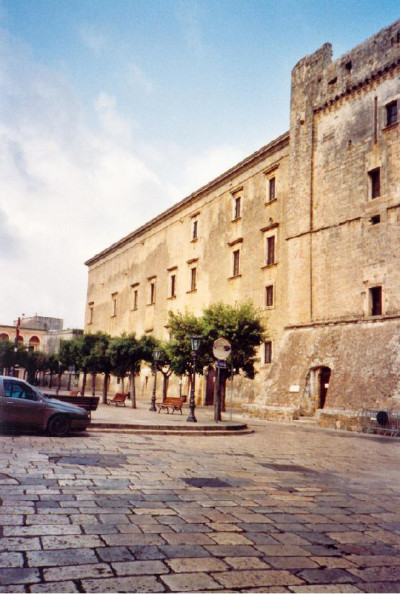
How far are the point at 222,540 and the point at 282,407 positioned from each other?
18.4 metres

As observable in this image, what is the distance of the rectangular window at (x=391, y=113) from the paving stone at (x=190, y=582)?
72.5ft

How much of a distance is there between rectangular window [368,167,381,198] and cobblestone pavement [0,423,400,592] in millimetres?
15373

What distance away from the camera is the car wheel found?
12.1 metres

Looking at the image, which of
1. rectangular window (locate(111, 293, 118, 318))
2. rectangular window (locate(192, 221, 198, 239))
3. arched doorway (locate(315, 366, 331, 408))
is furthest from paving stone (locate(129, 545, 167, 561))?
rectangular window (locate(111, 293, 118, 318))

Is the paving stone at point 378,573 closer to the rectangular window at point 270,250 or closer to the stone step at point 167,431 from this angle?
the stone step at point 167,431

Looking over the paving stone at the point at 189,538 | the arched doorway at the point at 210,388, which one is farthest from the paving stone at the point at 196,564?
the arched doorway at the point at 210,388

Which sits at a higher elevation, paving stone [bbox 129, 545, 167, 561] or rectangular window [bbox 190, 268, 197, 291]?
rectangular window [bbox 190, 268, 197, 291]

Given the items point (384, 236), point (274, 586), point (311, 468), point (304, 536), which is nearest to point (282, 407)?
point (384, 236)

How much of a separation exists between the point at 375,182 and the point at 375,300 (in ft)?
17.2

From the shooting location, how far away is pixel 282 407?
73.7 ft

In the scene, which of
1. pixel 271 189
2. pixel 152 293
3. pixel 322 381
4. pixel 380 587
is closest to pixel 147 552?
pixel 380 587

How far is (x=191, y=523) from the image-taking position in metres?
5.08

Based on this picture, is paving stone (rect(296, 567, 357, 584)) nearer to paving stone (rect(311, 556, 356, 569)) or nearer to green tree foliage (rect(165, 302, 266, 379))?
paving stone (rect(311, 556, 356, 569))

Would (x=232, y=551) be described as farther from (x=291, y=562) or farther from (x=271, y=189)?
(x=271, y=189)
